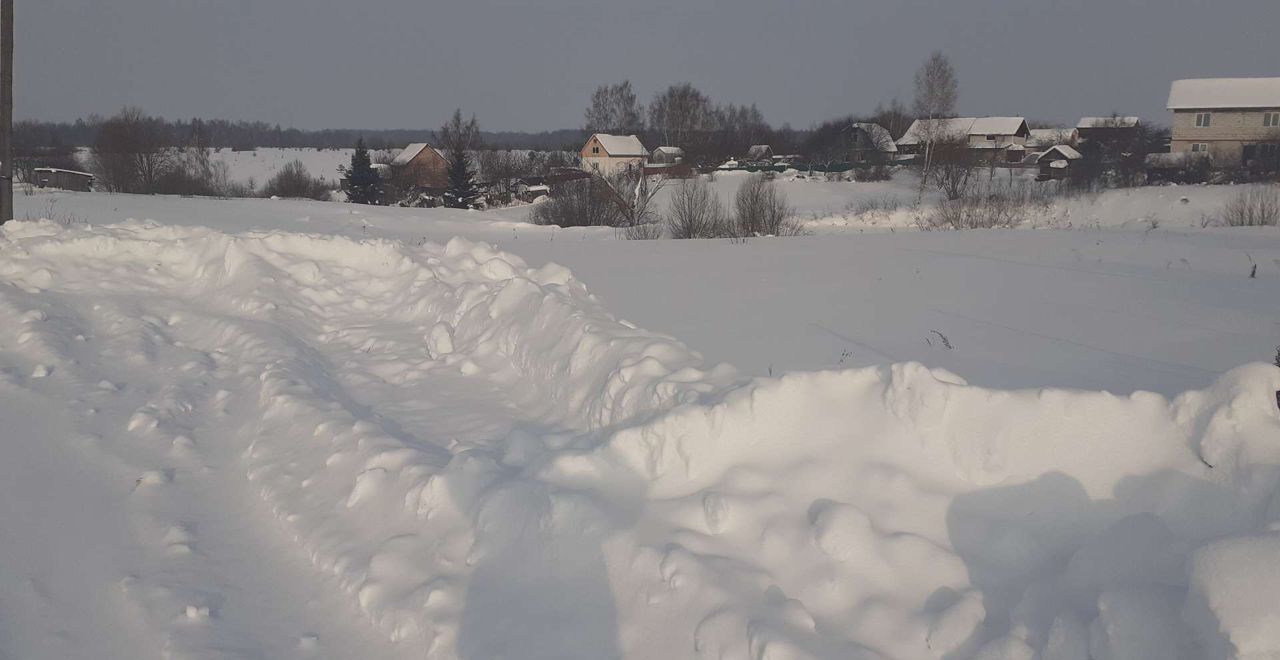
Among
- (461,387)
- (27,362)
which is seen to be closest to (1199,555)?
(461,387)

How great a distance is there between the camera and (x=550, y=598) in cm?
353

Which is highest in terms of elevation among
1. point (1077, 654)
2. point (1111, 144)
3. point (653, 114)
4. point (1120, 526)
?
point (653, 114)

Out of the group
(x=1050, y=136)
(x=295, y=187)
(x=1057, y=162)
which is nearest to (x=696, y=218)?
(x=295, y=187)

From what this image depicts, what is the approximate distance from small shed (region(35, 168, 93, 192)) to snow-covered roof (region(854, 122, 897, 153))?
5373 cm

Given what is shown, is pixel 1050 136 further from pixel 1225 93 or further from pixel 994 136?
pixel 1225 93

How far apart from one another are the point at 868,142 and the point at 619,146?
67.7ft

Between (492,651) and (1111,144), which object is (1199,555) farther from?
(1111,144)

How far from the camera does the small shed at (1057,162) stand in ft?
159

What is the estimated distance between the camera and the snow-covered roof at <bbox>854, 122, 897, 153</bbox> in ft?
224

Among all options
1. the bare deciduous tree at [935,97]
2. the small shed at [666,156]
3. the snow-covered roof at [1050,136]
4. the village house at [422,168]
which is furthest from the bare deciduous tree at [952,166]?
the snow-covered roof at [1050,136]

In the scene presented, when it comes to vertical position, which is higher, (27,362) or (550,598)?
(27,362)

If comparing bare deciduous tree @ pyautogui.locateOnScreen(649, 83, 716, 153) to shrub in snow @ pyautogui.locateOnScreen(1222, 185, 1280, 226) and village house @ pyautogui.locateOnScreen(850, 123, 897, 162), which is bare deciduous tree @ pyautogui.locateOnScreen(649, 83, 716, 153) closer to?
village house @ pyautogui.locateOnScreen(850, 123, 897, 162)

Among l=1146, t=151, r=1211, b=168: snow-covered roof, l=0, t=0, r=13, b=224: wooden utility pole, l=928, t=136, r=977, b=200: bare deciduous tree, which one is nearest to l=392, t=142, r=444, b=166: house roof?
l=928, t=136, r=977, b=200: bare deciduous tree

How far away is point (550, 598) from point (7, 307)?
272 inches
